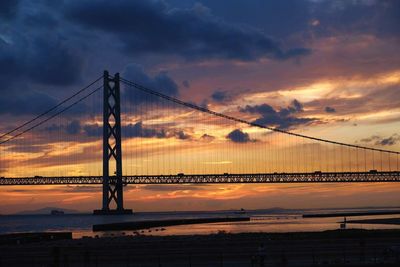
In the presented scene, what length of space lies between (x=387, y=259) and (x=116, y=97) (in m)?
92.6

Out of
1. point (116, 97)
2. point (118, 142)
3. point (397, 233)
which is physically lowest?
point (397, 233)

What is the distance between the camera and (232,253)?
1324 inches

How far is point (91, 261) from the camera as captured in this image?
31.5m

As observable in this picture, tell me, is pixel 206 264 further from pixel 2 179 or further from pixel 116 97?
pixel 2 179

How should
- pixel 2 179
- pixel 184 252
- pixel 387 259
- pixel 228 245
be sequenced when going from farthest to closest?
1. pixel 2 179
2. pixel 228 245
3. pixel 184 252
4. pixel 387 259

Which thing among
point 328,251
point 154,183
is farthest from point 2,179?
point 328,251

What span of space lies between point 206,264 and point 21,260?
9970mm

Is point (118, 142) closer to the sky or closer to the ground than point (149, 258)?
closer to the sky

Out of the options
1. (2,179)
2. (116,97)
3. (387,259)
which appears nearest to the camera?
(387,259)

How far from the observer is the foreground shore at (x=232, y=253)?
2794cm

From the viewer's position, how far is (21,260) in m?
32.9

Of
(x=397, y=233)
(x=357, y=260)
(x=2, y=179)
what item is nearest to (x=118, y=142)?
(x=2, y=179)

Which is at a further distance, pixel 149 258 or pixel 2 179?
pixel 2 179

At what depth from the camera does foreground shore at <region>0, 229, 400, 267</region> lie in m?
27.9
